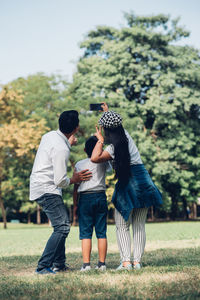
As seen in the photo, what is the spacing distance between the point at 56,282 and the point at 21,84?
33824 mm

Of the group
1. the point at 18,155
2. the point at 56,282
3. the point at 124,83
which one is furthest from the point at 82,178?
the point at 124,83

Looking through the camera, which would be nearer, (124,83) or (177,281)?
(177,281)

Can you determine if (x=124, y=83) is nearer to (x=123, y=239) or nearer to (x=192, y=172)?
(x=192, y=172)

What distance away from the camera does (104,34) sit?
3353cm

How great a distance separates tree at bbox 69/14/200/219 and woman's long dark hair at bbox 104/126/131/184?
73.0 ft

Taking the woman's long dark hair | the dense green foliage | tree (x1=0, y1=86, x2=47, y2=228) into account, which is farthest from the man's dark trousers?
the dense green foliage

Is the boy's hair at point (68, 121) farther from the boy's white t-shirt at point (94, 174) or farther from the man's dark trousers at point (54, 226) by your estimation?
the man's dark trousers at point (54, 226)

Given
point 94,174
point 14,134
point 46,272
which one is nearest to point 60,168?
point 94,174

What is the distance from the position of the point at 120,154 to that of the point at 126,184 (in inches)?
16.4

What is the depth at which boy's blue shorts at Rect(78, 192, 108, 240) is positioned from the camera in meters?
5.71

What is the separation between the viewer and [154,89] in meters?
29.6

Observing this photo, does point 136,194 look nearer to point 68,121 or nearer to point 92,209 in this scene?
point 92,209

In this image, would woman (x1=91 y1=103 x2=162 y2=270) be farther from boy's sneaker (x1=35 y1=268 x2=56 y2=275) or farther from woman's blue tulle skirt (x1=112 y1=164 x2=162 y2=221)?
boy's sneaker (x1=35 y1=268 x2=56 y2=275)

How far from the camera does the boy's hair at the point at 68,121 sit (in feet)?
18.6
